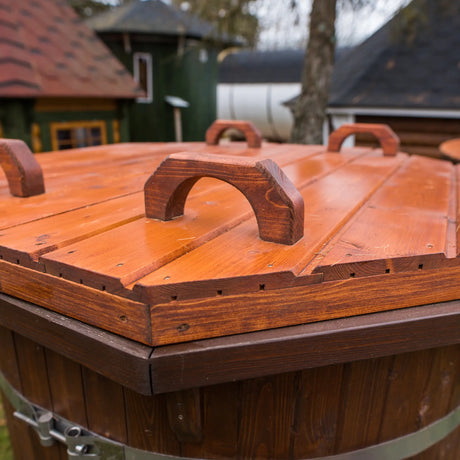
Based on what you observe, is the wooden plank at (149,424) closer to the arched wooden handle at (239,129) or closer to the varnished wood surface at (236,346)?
the varnished wood surface at (236,346)

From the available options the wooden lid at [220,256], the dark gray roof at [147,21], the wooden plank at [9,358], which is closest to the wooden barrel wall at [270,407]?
the wooden plank at [9,358]

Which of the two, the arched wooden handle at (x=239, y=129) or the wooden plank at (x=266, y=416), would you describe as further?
the arched wooden handle at (x=239, y=129)

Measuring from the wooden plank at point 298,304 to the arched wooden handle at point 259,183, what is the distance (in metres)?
0.14

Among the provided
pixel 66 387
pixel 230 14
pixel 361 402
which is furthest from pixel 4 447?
pixel 230 14

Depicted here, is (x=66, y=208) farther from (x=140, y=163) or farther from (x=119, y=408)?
(x=140, y=163)

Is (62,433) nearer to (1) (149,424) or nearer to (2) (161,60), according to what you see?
(1) (149,424)

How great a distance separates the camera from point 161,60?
12.3 meters

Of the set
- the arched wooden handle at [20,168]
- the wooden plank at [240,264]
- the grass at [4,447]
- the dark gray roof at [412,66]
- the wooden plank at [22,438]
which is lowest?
the grass at [4,447]

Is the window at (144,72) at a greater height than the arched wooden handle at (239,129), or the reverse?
the window at (144,72)

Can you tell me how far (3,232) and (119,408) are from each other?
1.64ft

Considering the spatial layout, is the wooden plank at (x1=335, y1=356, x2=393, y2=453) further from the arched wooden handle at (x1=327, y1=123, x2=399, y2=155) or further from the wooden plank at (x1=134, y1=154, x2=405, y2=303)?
the arched wooden handle at (x1=327, y1=123, x2=399, y2=155)

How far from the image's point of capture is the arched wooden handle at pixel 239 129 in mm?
2358

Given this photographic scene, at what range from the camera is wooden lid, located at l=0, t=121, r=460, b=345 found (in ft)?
2.56

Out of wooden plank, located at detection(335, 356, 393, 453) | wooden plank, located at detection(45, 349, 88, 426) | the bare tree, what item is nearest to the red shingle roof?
the bare tree
